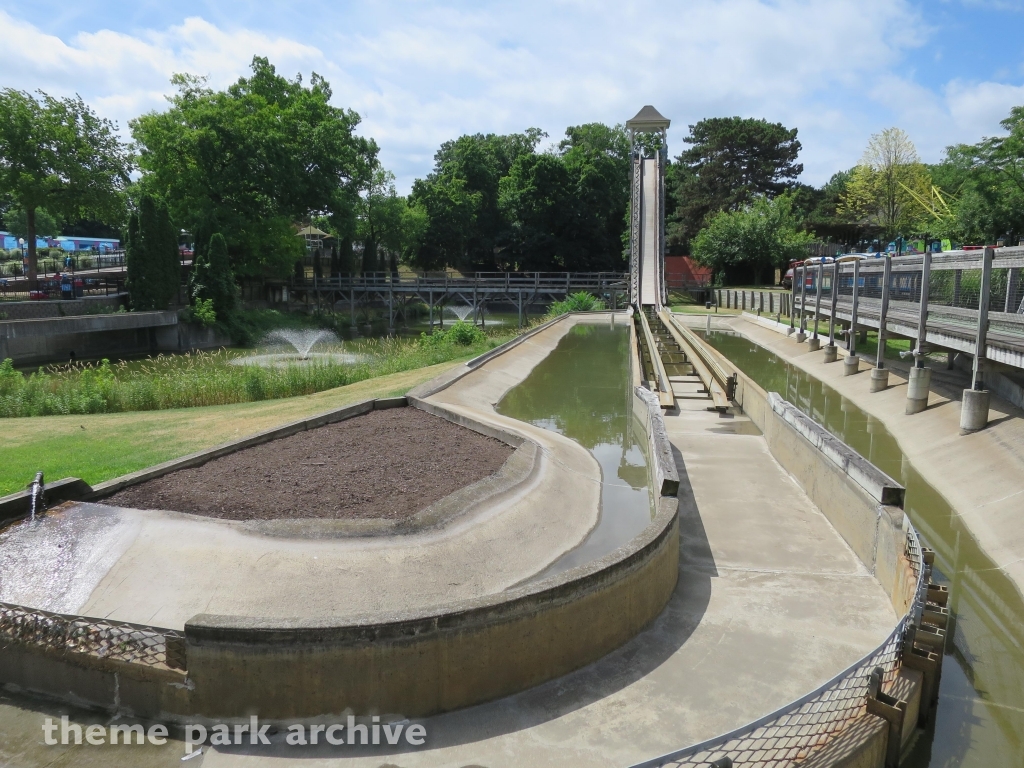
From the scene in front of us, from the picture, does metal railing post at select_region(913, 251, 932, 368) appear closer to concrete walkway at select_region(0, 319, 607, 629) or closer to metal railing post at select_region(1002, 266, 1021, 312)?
metal railing post at select_region(1002, 266, 1021, 312)

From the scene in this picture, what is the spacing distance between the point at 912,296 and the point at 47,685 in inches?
832

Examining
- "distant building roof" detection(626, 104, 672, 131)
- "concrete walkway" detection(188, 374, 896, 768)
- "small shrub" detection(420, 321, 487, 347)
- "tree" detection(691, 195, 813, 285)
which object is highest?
"distant building roof" detection(626, 104, 672, 131)

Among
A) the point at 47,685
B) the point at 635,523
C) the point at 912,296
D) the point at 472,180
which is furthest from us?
the point at 472,180

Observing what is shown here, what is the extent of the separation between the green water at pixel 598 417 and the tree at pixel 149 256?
2109cm

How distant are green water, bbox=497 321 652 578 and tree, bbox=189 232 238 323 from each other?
19660 millimetres

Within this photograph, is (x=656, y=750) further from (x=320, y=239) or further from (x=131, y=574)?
(x=320, y=239)

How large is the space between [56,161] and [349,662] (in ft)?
126

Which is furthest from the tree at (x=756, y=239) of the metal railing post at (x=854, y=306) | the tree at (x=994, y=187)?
the metal railing post at (x=854, y=306)

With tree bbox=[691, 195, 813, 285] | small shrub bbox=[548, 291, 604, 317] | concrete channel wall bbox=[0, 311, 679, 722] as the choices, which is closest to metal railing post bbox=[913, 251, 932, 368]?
concrete channel wall bbox=[0, 311, 679, 722]

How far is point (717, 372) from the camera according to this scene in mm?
20125

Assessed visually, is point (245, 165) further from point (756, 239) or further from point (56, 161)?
point (756, 239)

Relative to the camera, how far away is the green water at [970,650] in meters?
5.70

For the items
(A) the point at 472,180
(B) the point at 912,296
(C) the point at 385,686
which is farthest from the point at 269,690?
(A) the point at 472,180

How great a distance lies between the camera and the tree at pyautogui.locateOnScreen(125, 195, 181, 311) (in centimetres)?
3616
